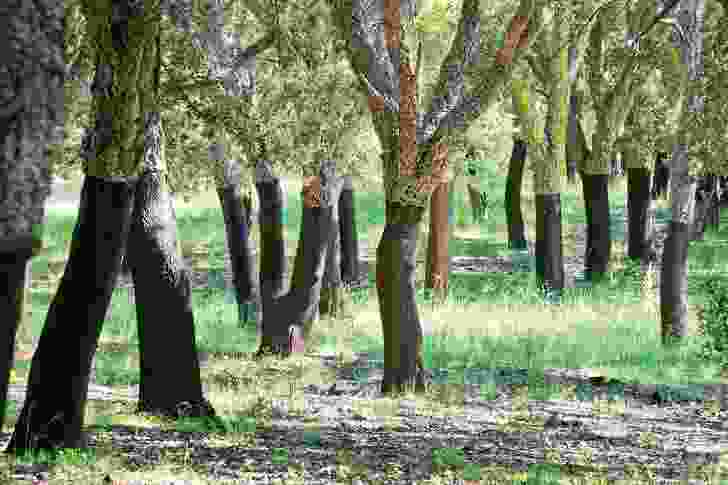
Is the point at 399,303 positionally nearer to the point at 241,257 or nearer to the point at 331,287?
the point at 331,287

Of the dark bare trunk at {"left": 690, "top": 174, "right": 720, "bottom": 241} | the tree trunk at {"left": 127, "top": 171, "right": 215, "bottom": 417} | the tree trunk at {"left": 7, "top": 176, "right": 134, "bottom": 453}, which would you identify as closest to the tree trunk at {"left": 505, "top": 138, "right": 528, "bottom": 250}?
the dark bare trunk at {"left": 690, "top": 174, "right": 720, "bottom": 241}

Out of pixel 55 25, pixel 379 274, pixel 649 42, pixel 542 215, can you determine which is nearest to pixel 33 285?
pixel 542 215

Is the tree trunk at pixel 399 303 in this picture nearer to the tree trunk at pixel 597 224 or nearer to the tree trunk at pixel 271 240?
the tree trunk at pixel 271 240

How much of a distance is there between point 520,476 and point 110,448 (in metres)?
3.30

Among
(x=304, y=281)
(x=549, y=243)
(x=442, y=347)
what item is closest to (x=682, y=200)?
(x=442, y=347)

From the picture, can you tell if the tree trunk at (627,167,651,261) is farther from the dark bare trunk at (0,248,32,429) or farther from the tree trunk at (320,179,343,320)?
the dark bare trunk at (0,248,32,429)

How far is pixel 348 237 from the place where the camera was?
28547 millimetres

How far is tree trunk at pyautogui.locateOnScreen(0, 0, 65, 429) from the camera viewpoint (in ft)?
16.1

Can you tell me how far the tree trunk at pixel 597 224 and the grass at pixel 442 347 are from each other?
0.48 meters

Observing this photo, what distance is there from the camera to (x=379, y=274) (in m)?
13.8

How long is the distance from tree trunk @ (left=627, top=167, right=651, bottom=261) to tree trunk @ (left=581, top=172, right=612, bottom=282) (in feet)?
8.88

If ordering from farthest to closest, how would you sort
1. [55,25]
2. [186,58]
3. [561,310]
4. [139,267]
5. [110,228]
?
1. [561,310]
2. [186,58]
3. [139,267]
4. [110,228]
5. [55,25]

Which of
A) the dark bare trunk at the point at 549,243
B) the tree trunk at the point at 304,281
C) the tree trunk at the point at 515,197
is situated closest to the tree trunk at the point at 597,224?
the dark bare trunk at the point at 549,243

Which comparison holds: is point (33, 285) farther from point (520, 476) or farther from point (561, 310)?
point (520, 476)
